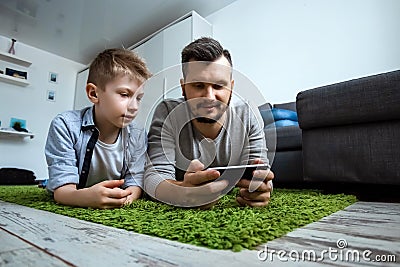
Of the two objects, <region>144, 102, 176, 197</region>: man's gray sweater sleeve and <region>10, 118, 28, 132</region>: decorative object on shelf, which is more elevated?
<region>10, 118, 28, 132</region>: decorative object on shelf

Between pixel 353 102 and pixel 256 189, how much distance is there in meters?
0.59

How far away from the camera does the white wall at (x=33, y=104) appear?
117 inches

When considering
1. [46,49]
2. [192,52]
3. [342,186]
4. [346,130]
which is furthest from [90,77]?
[46,49]

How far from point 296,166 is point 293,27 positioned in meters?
1.44

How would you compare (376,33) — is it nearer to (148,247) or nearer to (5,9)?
(148,247)

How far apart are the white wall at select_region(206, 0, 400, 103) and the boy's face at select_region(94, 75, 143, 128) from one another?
1562 millimetres

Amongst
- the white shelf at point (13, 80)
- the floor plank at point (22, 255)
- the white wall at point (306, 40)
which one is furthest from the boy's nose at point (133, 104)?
the white shelf at point (13, 80)

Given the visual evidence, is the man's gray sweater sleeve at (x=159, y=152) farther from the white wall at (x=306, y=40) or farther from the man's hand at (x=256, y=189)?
the white wall at (x=306, y=40)

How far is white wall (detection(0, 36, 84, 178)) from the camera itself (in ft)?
9.79

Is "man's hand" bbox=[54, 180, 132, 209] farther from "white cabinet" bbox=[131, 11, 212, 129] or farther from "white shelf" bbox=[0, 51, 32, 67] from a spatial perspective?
"white shelf" bbox=[0, 51, 32, 67]

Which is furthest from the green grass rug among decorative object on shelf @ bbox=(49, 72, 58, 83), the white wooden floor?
decorative object on shelf @ bbox=(49, 72, 58, 83)

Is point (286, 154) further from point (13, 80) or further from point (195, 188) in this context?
point (13, 80)

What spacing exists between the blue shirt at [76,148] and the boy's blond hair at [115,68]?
12 centimetres

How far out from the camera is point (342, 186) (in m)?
1.02
